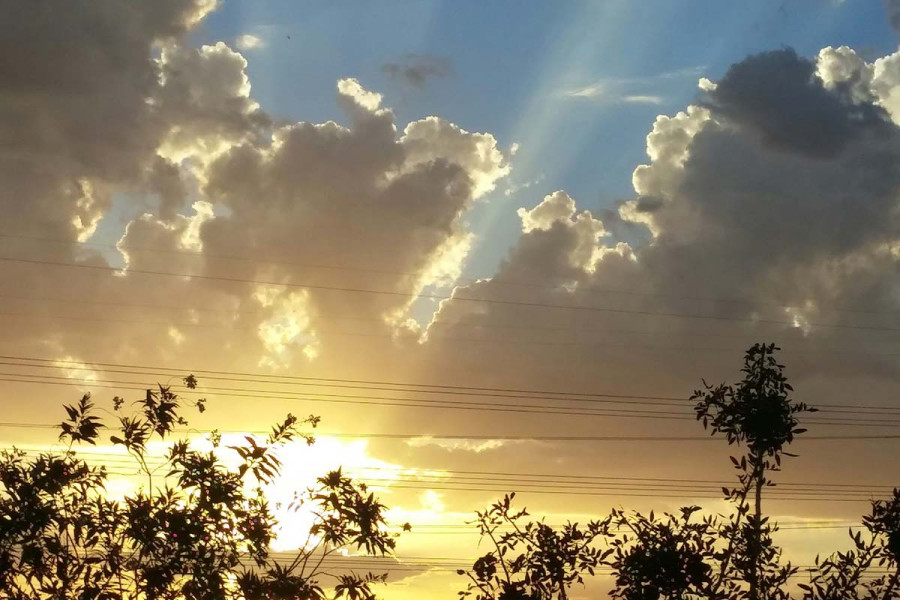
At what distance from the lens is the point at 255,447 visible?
1022 inches

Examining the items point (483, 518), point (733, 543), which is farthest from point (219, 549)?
point (733, 543)

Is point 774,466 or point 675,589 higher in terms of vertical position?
point 774,466

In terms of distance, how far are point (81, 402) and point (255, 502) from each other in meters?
5.53

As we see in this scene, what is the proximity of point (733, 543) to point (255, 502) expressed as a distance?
40.7 ft

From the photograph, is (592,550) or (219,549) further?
(592,550)

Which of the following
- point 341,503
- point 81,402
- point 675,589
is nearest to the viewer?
point 675,589

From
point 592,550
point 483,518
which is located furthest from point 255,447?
point 592,550

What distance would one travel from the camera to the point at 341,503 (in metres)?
25.9

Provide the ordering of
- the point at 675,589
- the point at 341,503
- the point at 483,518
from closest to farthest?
the point at 675,589
the point at 341,503
the point at 483,518

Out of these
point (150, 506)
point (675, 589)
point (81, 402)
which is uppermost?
point (81, 402)

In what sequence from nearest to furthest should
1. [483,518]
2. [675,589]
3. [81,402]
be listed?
[675,589], [81,402], [483,518]

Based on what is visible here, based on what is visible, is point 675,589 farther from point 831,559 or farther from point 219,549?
point 219,549

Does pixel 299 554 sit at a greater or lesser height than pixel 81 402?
lesser

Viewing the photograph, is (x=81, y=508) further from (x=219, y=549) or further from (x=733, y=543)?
(x=733, y=543)
